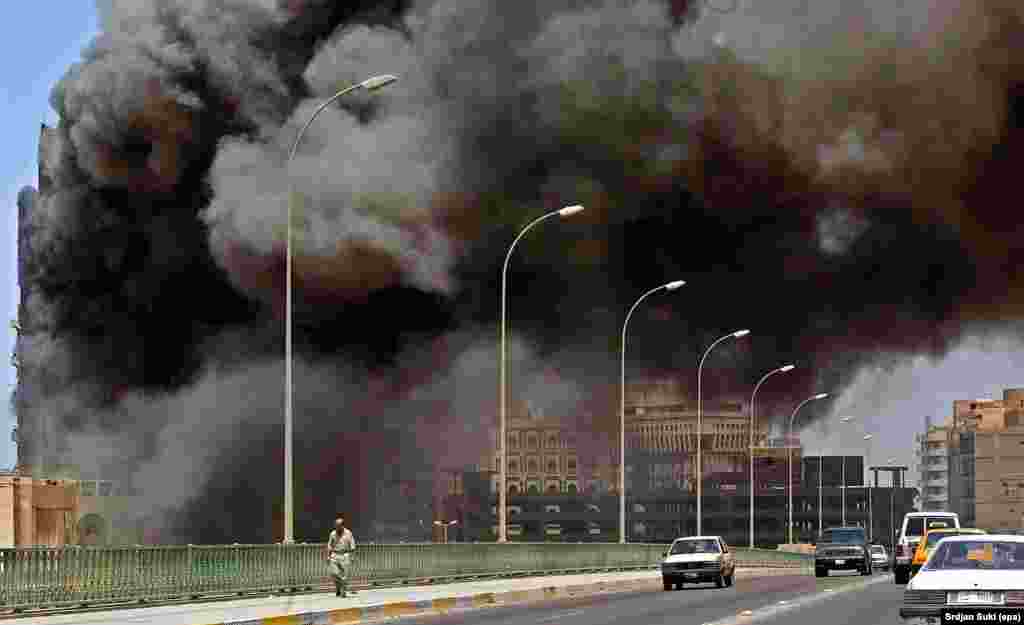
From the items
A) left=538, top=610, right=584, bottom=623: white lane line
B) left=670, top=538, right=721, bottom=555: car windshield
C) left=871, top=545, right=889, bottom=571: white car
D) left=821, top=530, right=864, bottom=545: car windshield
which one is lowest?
left=871, top=545, right=889, bottom=571: white car

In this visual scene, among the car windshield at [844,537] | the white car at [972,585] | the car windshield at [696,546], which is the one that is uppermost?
the white car at [972,585]

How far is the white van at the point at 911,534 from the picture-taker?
2079 inches

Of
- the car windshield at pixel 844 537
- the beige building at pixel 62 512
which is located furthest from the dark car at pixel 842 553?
the beige building at pixel 62 512

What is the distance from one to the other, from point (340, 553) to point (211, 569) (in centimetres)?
343

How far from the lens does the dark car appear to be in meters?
68.7

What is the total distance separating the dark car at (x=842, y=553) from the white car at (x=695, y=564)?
16094mm

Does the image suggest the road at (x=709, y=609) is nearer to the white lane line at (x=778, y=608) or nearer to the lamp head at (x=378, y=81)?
the white lane line at (x=778, y=608)

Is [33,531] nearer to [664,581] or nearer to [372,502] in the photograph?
[372,502]

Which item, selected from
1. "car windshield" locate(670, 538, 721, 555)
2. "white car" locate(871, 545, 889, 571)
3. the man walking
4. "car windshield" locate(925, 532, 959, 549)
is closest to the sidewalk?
the man walking

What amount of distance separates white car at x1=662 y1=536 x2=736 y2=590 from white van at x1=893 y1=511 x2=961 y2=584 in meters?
5.01

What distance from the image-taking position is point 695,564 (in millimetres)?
51312

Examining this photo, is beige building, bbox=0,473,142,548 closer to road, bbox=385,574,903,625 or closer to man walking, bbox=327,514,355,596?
road, bbox=385,574,903,625

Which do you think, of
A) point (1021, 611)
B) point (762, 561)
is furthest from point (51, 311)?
point (1021, 611)

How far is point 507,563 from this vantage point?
57125 mm
